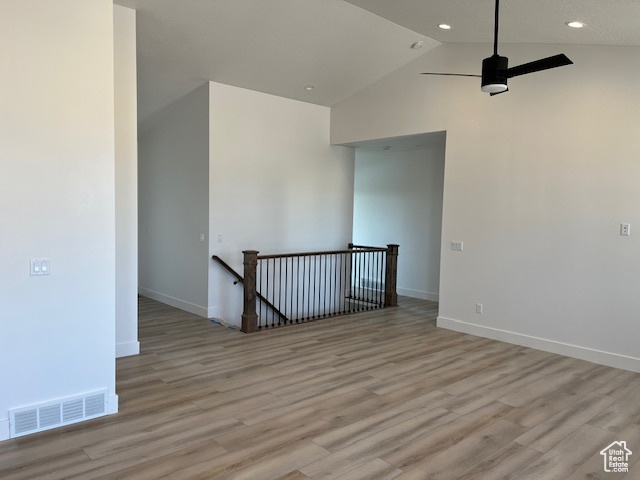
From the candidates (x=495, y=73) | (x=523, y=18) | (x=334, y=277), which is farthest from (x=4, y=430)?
(x=334, y=277)

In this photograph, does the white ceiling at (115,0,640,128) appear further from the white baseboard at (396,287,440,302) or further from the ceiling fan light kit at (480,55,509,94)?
the white baseboard at (396,287,440,302)

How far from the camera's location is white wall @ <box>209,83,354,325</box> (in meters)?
6.43

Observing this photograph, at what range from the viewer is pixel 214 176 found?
6.32 meters

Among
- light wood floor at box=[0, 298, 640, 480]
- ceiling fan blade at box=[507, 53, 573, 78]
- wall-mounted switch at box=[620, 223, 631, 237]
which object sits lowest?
light wood floor at box=[0, 298, 640, 480]

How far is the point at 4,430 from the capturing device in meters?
2.94

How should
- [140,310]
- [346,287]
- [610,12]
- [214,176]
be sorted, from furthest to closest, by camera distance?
[346,287]
[140,310]
[214,176]
[610,12]

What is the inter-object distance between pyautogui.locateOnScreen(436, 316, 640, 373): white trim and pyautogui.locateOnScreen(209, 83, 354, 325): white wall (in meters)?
2.67

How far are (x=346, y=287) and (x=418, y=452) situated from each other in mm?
5318

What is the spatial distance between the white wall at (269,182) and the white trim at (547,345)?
8.76 ft

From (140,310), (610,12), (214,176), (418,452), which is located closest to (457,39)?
(610,12)

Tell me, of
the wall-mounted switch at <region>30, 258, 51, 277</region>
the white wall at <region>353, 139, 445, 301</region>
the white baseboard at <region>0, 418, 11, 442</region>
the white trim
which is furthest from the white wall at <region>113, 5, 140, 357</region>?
the white wall at <region>353, 139, 445, 301</region>

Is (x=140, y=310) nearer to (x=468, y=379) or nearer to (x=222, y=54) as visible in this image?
(x=222, y=54)

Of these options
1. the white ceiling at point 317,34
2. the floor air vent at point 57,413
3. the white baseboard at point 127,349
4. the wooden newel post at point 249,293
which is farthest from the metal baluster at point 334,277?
the floor air vent at point 57,413

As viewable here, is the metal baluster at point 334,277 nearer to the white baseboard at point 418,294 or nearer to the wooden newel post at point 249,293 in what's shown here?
the white baseboard at point 418,294
